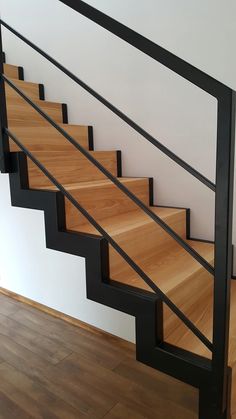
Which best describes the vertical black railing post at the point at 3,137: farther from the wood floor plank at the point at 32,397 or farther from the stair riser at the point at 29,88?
the stair riser at the point at 29,88

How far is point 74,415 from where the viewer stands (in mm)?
1371

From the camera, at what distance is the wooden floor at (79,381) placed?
1.39m

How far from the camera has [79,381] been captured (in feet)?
5.18

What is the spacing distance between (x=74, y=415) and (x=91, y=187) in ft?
3.53

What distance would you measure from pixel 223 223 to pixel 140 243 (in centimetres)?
78

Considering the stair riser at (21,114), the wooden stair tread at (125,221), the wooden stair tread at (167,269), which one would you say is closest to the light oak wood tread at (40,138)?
the stair riser at (21,114)

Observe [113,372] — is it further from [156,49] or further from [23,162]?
[156,49]

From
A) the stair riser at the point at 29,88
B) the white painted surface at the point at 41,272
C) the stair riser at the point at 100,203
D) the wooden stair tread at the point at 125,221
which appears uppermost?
the stair riser at the point at 29,88

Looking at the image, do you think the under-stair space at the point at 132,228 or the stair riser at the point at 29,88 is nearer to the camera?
the under-stair space at the point at 132,228

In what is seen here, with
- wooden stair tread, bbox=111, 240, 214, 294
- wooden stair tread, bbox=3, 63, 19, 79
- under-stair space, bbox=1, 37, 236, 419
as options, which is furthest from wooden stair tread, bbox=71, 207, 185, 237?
wooden stair tread, bbox=3, 63, 19, 79

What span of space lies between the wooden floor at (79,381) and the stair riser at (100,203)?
803 millimetres

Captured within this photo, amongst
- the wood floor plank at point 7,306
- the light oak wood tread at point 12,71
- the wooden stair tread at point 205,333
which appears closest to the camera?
the wooden stair tread at point 205,333

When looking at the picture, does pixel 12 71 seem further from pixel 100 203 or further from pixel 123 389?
pixel 123 389

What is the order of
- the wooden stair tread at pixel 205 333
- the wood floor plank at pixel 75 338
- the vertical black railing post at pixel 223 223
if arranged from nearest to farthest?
the vertical black railing post at pixel 223 223
the wooden stair tread at pixel 205 333
the wood floor plank at pixel 75 338
